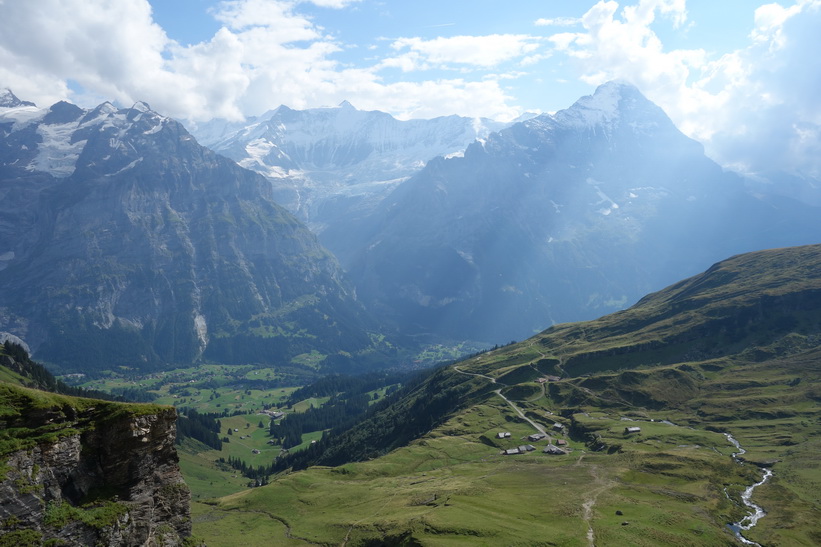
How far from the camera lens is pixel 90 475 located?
50656 mm

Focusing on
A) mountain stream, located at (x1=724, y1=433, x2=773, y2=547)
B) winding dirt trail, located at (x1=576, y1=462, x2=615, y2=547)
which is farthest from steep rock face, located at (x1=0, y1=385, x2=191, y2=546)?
mountain stream, located at (x1=724, y1=433, x2=773, y2=547)

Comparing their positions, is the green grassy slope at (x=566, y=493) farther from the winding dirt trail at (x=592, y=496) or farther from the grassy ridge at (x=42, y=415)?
the grassy ridge at (x=42, y=415)

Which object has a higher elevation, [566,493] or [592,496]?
[566,493]

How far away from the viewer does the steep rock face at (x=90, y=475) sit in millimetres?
44031

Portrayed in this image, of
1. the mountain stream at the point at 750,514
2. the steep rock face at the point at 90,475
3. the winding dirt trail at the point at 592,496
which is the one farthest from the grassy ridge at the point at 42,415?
the mountain stream at the point at 750,514

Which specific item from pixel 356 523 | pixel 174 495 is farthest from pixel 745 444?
pixel 174 495

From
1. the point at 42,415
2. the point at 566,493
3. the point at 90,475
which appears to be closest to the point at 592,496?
the point at 566,493

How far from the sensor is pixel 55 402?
49656 millimetres

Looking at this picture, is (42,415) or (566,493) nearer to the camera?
(42,415)

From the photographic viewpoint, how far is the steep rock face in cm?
4403

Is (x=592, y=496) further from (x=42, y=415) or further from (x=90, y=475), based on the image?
(x=42, y=415)

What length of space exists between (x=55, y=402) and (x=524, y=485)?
111890 mm

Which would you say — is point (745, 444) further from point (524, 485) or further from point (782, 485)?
point (524, 485)

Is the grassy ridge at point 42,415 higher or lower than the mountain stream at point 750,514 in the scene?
higher
